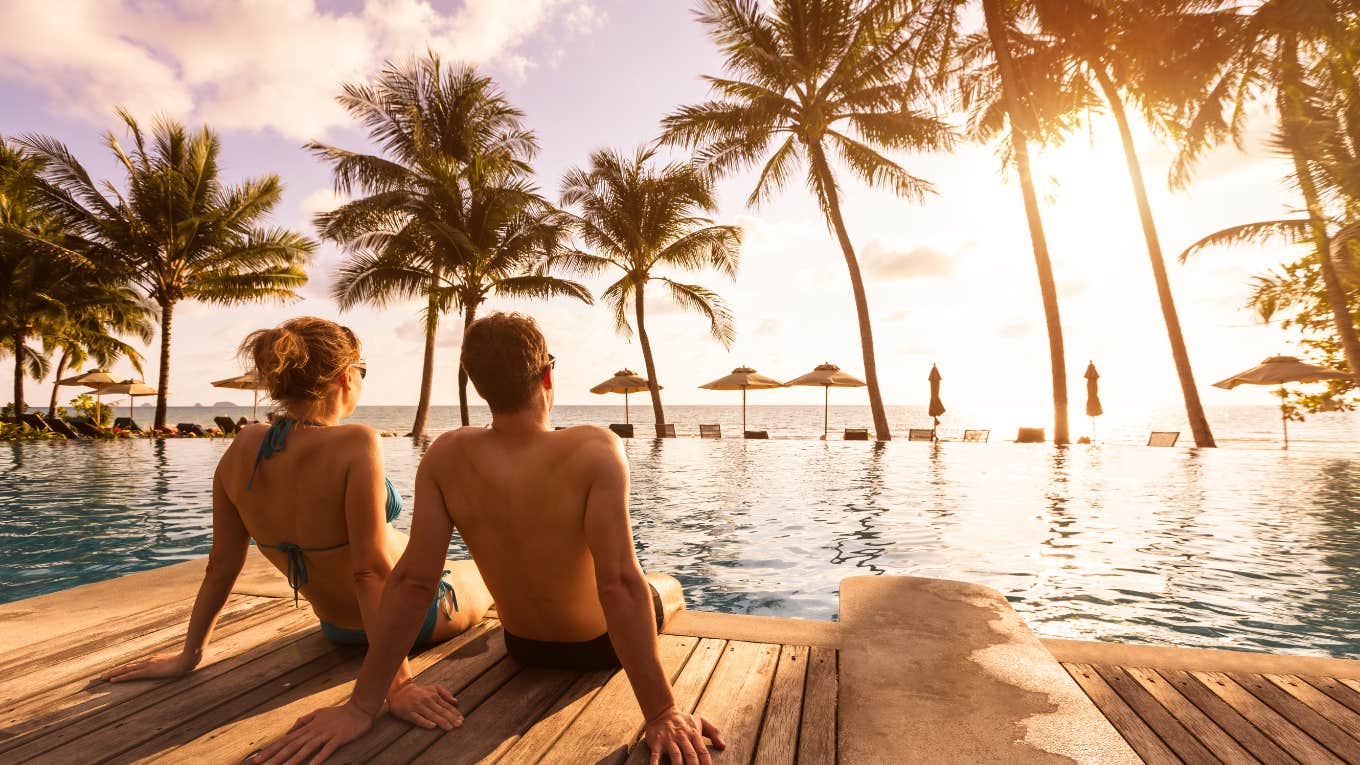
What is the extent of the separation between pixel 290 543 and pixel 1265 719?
3386 mm

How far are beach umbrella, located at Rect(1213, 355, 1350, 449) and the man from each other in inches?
852

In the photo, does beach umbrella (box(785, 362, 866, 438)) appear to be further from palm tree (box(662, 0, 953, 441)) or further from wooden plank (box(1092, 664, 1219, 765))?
wooden plank (box(1092, 664, 1219, 765))

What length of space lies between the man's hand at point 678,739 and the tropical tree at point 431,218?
62.5ft

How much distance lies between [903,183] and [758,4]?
6349 millimetres

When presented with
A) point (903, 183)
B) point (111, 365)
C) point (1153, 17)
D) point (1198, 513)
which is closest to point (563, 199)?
point (903, 183)

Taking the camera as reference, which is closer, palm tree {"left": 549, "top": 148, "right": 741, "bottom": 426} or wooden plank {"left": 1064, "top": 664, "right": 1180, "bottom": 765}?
wooden plank {"left": 1064, "top": 664, "right": 1180, "bottom": 765}

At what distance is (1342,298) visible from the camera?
13.4 m

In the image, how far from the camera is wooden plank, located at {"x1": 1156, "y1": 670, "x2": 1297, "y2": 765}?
6.66 ft

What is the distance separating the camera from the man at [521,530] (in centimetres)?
171

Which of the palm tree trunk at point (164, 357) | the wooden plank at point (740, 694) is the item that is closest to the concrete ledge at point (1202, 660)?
the wooden plank at point (740, 694)

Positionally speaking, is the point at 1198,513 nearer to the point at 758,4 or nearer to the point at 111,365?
the point at 758,4

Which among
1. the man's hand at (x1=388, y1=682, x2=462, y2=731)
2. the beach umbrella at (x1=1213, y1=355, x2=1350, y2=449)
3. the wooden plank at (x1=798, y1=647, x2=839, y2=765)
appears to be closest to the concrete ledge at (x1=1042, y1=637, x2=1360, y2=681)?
the wooden plank at (x1=798, y1=647, x2=839, y2=765)

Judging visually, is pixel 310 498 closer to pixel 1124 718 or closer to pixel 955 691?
pixel 955 691

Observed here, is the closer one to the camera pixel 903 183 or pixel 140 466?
pixel 140 466
